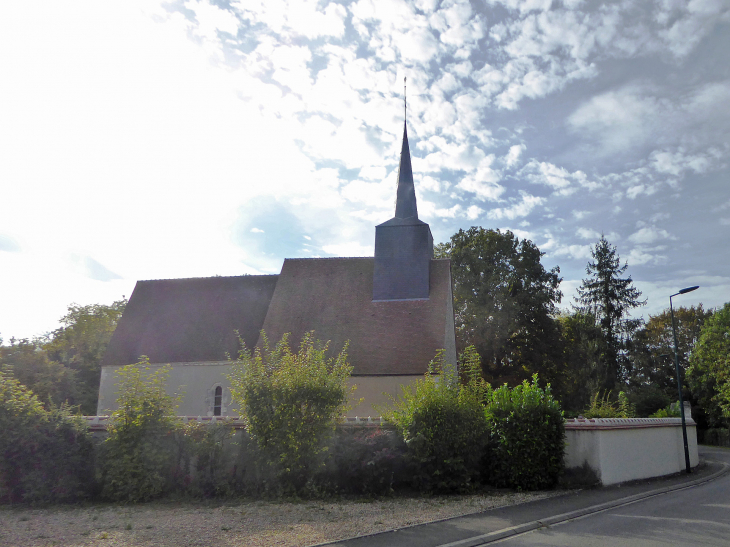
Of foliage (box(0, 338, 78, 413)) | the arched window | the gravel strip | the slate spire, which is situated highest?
the slate spire

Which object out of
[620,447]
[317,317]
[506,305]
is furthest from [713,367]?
[317,317]

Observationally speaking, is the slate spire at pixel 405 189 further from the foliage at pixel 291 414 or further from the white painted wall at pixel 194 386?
the foliage at pixel 291 414

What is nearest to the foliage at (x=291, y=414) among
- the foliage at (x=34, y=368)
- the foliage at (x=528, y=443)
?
the foliage at (x=528, y=443)

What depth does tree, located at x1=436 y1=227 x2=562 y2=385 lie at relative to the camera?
1252 inches

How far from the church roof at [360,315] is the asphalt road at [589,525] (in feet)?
30.1

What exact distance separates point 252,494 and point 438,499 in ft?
13.4

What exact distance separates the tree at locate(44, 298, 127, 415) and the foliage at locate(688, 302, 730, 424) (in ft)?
122

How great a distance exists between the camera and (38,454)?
37.2ft

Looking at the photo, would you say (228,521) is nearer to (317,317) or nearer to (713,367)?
(317,317)

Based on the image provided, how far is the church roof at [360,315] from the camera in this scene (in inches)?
806

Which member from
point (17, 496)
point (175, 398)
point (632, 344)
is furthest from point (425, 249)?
point (632, 344)

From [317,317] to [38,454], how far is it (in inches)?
493

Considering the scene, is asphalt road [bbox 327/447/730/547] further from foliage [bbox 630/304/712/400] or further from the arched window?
foliage [bbox 630/304/712/400]

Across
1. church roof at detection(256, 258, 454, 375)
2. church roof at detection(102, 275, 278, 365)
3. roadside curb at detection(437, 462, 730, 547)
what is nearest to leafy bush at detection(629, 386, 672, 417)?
church roof at detection(256, 258, 454, 375)
